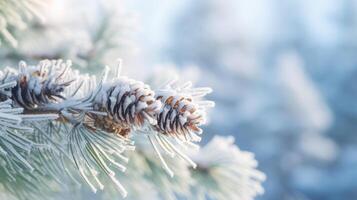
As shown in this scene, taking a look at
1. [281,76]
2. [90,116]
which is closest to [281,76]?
[281,76]

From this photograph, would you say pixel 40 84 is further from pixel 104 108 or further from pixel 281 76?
pixel 281 76

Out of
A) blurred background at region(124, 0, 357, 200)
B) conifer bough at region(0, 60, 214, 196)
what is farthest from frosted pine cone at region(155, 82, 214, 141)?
blurred background at region(124, 0, 357, 200)

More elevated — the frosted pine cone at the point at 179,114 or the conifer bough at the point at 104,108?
the frosted pine cone at the point at 179,114

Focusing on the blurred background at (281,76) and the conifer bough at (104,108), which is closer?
the conifer bough at (104,108)

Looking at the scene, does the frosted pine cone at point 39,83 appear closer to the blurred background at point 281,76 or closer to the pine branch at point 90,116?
the pine branch at point 90,116

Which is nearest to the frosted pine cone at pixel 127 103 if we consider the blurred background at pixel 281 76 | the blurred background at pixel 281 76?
the blurred background at pixel 281 76

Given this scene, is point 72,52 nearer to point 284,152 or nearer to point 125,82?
point 125,82

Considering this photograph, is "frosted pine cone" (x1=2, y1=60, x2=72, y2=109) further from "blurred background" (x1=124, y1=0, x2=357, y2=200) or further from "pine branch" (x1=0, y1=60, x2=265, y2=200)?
"blurred background" (x1=124, y1=0, x2=357, y2=200)
